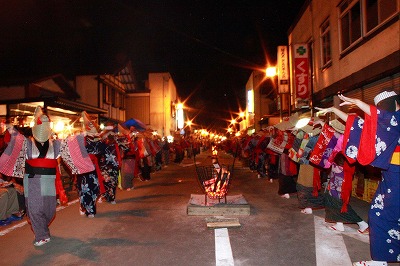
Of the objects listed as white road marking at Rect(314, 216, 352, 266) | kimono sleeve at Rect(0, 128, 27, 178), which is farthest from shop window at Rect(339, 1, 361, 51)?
kimono sleeve at Rect(0, 128, 27, 178)

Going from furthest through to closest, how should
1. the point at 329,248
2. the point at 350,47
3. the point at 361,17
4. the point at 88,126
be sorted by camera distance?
the point at 350,47
the point at 361,17
the point at 88,126
the point at 329,248

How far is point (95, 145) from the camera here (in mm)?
7664

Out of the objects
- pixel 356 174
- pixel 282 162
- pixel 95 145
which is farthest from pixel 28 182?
pixel 356 174

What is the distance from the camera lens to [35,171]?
5570mm

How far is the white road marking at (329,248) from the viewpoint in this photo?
448cm

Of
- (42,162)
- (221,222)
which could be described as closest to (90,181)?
(42,162)

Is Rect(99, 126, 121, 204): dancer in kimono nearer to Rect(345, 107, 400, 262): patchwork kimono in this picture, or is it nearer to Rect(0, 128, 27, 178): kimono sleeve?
Rect(0, 128, 27, 178): kimono sleeve

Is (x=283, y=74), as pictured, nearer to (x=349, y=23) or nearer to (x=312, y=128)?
(x=349, y=23)

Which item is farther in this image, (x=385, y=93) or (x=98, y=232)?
(x=98, y=232)

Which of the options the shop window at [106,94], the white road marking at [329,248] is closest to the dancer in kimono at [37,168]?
the white road marking at [329,248]

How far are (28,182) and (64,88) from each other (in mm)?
16187

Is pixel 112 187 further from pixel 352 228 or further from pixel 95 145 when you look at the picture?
pixel 352 228

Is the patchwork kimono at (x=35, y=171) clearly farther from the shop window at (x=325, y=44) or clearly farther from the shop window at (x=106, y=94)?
the shop window at (x=106, y=94)

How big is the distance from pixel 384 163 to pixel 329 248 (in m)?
1.82
